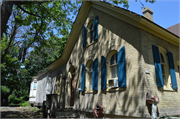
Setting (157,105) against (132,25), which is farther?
(132,25)

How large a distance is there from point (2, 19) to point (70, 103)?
7833 mm

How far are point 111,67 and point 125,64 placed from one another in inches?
48.0

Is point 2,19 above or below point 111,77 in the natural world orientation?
above

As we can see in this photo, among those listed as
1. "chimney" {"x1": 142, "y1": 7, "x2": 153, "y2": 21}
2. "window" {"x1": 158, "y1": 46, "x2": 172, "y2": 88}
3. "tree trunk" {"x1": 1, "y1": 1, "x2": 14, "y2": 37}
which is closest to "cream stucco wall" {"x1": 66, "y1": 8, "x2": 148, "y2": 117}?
"window" {"x1": 158, "y1": 46, "x2": 172, "y2": 88}

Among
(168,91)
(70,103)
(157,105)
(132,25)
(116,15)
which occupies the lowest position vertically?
(70,103)

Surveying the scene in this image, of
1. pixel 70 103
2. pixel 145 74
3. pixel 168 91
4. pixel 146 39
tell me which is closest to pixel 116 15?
pixel 146 39

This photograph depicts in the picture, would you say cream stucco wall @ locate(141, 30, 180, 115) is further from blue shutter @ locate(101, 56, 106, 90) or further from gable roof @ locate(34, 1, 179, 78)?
blue shutter @ locate(101, 56, 106, 90)

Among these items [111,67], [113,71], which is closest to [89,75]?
[111,67]

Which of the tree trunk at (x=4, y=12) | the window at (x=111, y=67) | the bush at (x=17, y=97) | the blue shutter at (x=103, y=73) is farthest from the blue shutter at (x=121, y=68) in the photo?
the bush at (x=17, y=97)

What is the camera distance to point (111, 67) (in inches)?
316

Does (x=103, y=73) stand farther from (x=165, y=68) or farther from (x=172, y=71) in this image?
(x=172, y=71)

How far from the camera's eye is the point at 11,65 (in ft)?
64.4

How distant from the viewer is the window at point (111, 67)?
25.1 feet

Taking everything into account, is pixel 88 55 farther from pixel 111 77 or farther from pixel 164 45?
pixel 164 45
